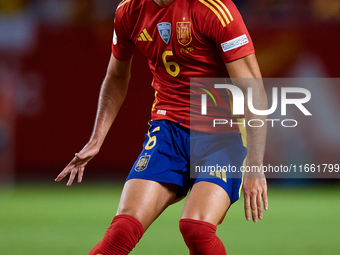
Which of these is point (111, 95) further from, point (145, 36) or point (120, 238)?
point (120, 238)

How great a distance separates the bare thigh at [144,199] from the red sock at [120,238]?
6 centimetres

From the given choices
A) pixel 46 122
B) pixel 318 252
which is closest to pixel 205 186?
pixel 318 252

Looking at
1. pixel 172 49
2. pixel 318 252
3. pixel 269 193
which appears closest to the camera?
pixel 172 49

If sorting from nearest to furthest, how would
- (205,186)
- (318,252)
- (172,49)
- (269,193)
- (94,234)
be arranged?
1. (205,186)
2. (172,49)
3. (318,252)
4. (94,234)
5. (269,193)

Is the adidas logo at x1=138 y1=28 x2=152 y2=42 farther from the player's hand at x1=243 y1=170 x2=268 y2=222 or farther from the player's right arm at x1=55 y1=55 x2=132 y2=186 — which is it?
the player's hand at x1=243 y1=170 x2=268 y2=222

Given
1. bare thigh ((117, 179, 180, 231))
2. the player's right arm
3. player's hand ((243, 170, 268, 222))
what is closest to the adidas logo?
the player's right arm

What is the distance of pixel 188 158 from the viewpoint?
10.0 feet

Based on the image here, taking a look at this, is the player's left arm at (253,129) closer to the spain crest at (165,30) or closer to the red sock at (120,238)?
the spain crest at (165,30)

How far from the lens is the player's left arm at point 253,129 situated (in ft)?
9.07

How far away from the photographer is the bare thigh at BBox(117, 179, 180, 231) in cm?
277

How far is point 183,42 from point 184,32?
0.05m

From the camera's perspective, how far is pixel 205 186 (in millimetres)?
2828

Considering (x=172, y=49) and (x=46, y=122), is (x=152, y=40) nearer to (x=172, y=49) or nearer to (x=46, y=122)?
(x=172, y=49)

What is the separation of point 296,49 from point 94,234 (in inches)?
186
